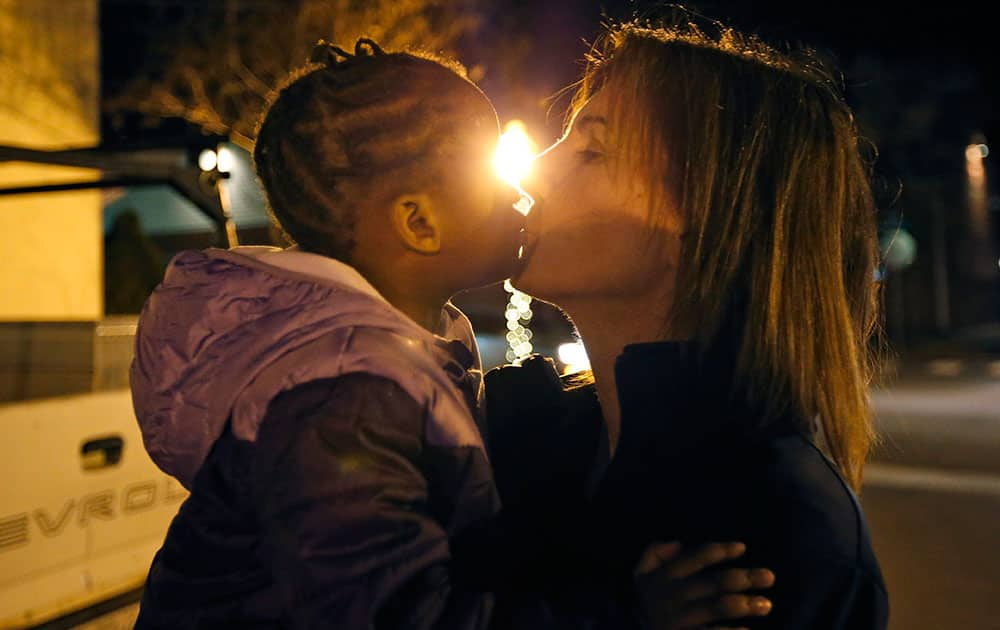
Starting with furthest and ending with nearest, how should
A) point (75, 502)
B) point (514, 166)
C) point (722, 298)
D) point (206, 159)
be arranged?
point (206, 159) < point (75, 502) < point (514, 166) < point (722, 298)

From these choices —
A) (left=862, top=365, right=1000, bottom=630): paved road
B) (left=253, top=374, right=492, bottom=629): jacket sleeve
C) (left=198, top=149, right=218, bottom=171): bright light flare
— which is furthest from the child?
(left=862, top=365, right=1000, bottom=630): paved road

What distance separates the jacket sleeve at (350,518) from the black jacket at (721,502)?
25cm

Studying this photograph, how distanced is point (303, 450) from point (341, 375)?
13cm

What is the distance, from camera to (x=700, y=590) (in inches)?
55.1

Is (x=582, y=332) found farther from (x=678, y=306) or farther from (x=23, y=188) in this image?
(x=23, y=188)

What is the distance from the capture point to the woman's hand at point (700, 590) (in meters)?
1.39

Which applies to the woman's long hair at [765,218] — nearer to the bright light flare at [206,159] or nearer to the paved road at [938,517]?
the bright light flare at [206,159]

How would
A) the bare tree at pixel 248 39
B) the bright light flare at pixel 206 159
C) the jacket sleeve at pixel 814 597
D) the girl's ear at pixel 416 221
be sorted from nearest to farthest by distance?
the jacket sleeve at pixel 814 597
the girl's ear at pixel 416 221
the bright light flare at pixel 206 159
the bare tree at pixel 248 39

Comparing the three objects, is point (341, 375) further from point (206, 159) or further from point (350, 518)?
point (206, 159)

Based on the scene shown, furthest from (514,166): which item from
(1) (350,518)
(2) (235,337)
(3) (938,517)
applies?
(3) (938,517)

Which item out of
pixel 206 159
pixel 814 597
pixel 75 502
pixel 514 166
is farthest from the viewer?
pixel 206 159

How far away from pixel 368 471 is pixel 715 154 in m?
0.91

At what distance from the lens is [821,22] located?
2114 cm

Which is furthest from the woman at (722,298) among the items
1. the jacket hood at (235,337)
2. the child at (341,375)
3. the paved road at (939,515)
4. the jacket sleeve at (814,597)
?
the paved road at (939,515)
